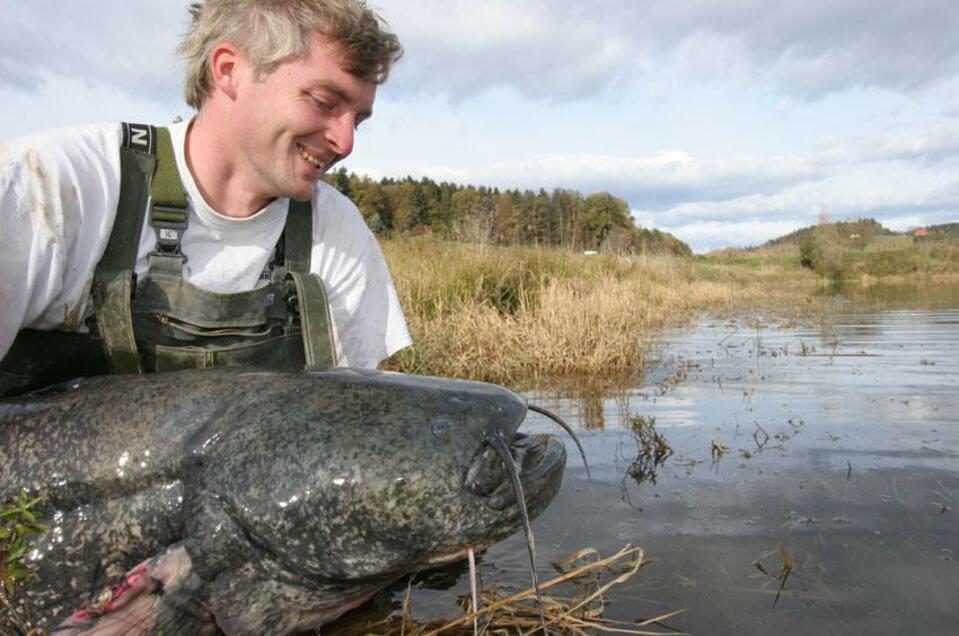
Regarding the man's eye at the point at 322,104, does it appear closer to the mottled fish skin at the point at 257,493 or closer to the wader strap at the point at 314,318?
the wader strap at the point at 314,318

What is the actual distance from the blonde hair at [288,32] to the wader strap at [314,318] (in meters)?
0.79

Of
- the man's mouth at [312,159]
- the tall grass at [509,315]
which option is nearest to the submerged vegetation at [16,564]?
the man's mouth at [312,159]

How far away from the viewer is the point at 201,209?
269 cm

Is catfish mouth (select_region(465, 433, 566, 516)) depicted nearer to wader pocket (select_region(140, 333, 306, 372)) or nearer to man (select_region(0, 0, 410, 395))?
wader pocket (select_region(140, 333, 306, 372))

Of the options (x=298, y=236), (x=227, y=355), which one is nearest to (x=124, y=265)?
(x=227, y=355)

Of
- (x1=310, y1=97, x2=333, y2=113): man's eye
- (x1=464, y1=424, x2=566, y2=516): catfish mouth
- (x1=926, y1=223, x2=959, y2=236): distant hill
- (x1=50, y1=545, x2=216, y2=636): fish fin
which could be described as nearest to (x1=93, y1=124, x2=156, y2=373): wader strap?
(x1=310, y1=97, x2=333, y2=113): man's eye

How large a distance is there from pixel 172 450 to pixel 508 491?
90cm

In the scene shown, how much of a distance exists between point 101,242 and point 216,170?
19.4 inches

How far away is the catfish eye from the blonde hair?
1402mm

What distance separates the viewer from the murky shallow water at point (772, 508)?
229 cm

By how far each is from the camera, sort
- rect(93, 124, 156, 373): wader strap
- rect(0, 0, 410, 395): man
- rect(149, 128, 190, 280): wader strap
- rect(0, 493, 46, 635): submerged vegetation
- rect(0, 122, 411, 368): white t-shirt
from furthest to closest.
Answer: rect(149, 128, 190, 280): wader strap
rect(93, 124, 156, 373): wader strap
rect(0, 0, 410, 395): man
rect(0, 122, 411, 368): white t-shirt
rect(0, 493, 46, 635): submerged vegetation

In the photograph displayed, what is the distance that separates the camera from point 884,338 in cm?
995

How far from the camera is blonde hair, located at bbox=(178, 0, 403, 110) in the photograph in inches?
98.5

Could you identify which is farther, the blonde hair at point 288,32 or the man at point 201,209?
the blonde hair at point 288,32
